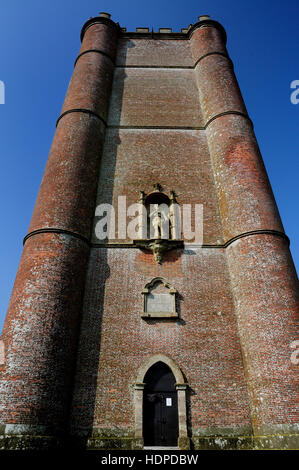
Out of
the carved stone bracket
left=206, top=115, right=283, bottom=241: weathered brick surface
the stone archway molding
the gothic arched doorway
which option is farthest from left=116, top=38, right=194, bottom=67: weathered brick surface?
the gothic arched doorway

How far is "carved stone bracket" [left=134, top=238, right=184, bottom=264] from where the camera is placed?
10.5 m

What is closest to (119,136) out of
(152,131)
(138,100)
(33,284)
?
(152,131)

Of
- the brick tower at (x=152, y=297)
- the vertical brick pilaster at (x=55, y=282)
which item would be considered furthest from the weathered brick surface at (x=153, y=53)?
the vertical brick pilaster at (x=55, y=282)

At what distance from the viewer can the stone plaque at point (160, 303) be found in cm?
970

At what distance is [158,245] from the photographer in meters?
10.5

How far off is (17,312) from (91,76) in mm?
10453

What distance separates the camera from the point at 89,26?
17.3 meters

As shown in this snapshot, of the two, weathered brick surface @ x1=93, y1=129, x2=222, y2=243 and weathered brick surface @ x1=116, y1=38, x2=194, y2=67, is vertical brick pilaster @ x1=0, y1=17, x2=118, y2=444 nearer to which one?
weathered brick surface @ x1=93, y1=129, x2=222, y2=243

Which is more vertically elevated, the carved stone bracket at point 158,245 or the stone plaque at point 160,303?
the carved stone bracket at point 158,245

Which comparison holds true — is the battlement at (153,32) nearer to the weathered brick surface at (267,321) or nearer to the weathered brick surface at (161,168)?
the weathered brick surface at (161,168)

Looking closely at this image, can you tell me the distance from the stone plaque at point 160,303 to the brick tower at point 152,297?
0.03 metres

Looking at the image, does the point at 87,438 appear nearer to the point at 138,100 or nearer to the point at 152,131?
the point at 152,131

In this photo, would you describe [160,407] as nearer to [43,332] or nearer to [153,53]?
[43,332]

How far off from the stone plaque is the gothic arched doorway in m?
1.45
